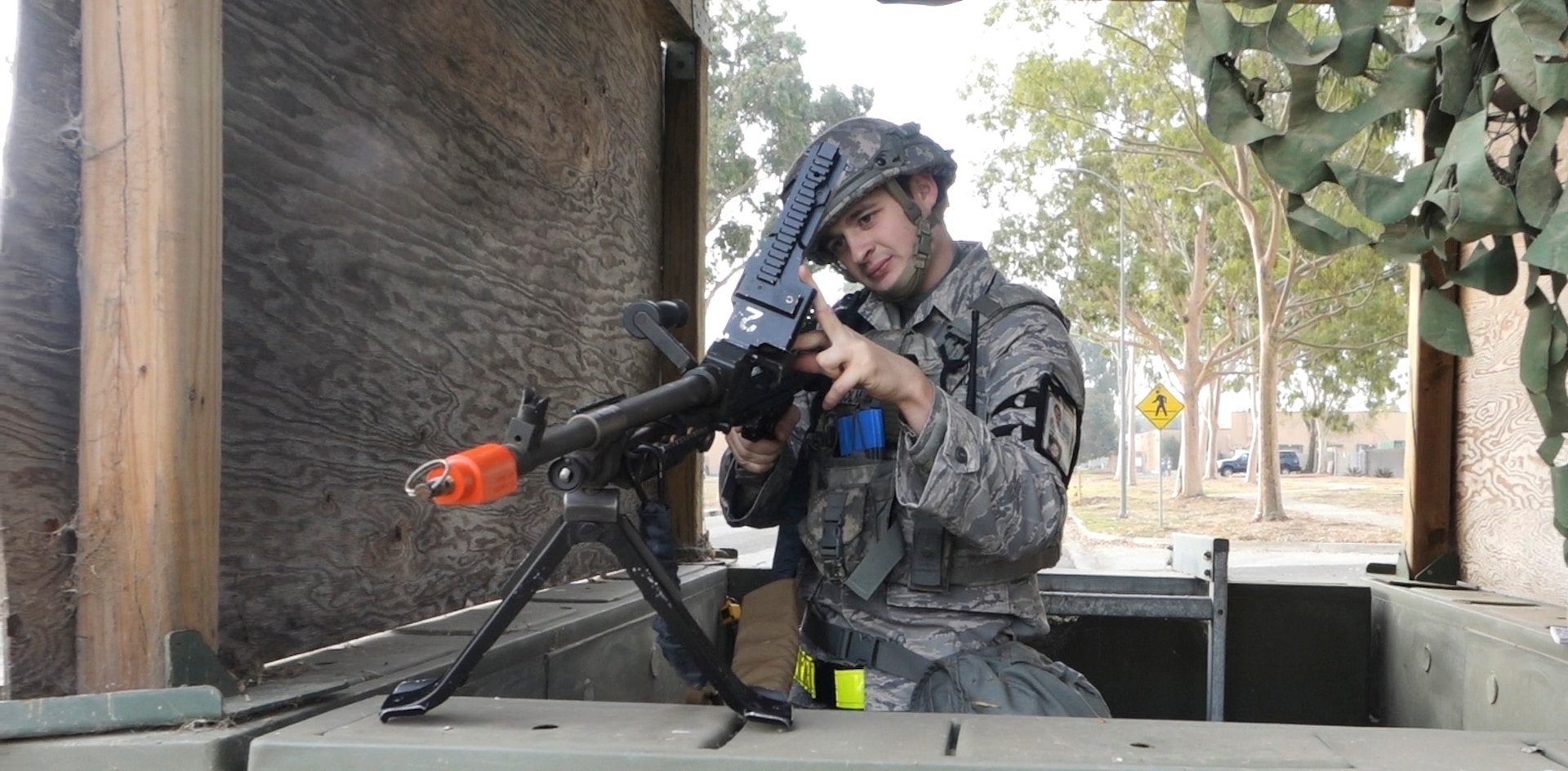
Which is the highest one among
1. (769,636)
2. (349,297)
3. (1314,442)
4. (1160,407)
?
(349,297)

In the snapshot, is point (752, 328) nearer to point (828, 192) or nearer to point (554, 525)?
point (828, 192)

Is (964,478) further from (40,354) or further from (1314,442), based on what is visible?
(1314,442)

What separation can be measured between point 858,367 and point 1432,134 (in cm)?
86

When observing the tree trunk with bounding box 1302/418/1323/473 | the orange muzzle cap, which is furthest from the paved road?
the tree trunk with bounding box 1302/418/1323/473

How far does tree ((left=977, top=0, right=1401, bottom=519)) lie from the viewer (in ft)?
54.5

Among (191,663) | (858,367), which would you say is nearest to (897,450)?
(858,367)

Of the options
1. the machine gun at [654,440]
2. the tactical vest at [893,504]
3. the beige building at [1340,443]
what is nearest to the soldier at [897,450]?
the tactical vest at [893,504]

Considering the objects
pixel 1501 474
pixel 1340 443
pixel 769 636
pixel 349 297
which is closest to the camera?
pixel 349 297

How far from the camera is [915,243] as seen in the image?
230 cm

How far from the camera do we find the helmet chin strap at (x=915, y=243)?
2.27m

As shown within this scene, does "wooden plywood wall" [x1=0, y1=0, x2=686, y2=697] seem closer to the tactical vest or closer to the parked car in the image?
the tactical vest

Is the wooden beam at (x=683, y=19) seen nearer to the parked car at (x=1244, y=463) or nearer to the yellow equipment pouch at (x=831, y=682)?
the yellow equipment pouch at (x=831, y=682)

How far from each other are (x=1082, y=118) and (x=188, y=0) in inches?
697

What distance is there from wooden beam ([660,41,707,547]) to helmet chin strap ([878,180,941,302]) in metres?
1.18
